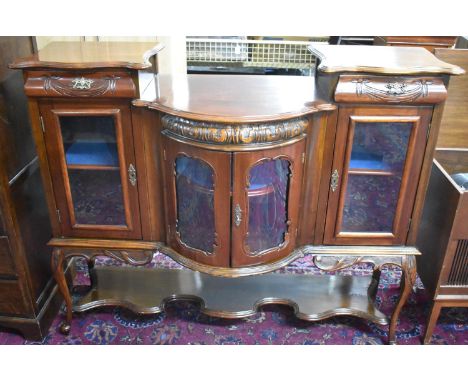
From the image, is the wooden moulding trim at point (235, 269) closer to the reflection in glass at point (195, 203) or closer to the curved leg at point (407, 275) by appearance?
the reflection in glass at point (195, 203)

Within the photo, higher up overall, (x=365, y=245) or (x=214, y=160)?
(x=214, y=160)

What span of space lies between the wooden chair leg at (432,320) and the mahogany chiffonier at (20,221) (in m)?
1.15

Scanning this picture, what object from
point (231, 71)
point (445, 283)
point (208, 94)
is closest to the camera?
point (208, 94)

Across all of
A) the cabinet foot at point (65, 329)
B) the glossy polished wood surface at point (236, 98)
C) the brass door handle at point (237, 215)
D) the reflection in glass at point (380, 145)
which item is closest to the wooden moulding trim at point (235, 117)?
the glossy polished wood surface at point (236, 98)

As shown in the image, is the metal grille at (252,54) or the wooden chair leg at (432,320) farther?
the metal grille at (252,54)

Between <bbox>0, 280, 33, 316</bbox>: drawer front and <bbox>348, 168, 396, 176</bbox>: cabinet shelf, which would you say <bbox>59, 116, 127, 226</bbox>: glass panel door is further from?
<bbox>348, 168, 396, 176</bbox>: cabinet shelf

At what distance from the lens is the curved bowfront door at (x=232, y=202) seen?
105cm

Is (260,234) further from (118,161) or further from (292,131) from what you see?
(118,161)

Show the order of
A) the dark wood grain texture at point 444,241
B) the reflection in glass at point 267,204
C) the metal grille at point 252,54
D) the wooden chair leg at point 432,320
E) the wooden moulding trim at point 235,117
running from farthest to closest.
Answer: the metal grille at point 252,54, the wooden chair leg at point 432,320, the dark wood grain texture at point 444,241, the reflection in glass at point 267,204, the wooden moulding trim at point 235,117

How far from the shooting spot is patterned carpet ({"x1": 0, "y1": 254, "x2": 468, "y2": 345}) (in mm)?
1389

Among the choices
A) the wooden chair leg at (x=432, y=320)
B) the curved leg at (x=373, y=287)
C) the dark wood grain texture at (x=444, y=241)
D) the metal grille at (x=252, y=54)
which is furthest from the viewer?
the metal grille at (x=252, y=54)

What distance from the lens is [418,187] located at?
1.14m

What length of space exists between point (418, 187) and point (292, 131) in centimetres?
37

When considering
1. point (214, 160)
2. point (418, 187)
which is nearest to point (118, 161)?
point (214, 160)
